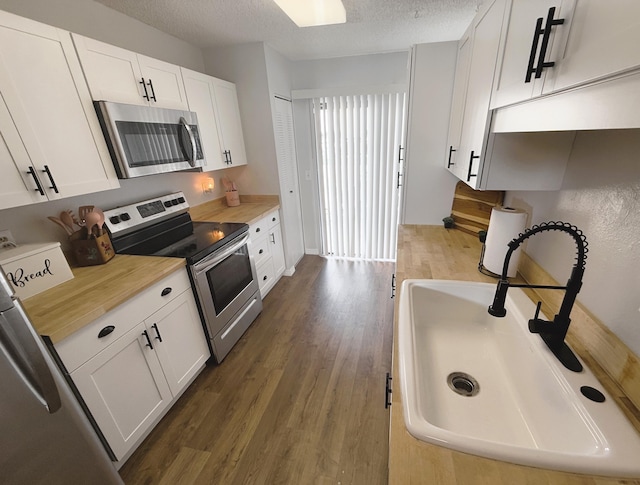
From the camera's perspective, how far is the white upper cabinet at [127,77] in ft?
4.76

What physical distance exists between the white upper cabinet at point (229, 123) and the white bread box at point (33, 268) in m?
1.57

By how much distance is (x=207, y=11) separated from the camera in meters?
1.83

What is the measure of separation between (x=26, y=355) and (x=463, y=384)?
4.93ft

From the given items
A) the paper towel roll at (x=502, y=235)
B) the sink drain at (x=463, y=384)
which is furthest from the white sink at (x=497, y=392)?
the paper towel roll at (x=502, y=235)

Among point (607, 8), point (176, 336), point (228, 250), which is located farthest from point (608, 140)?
point (176, 336)

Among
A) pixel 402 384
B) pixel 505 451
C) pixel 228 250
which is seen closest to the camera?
pixel 505 451

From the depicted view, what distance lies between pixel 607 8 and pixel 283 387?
7.05 ft

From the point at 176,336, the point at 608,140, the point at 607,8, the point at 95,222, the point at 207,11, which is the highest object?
the point at 207,11

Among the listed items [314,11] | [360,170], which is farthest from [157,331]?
[360,170]

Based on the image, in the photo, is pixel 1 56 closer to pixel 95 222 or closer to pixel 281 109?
pixel 95 222

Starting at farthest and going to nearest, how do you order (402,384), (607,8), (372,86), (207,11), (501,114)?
(372,86) < (207,11) < (501,114) < (402,384) < (607,8)

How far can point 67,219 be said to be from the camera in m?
1.53

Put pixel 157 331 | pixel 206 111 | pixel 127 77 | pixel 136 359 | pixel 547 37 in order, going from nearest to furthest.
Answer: pixel 547 37, pixel 136 359, pixel 157 331, pixel 127 77, pixel 206 111

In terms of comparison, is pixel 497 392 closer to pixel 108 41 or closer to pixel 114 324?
pixel 114 324
